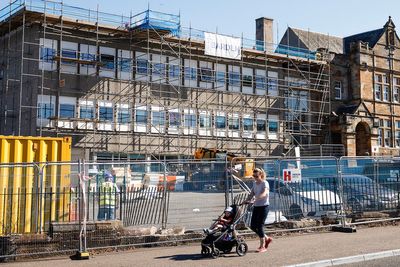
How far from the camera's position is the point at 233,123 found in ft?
128

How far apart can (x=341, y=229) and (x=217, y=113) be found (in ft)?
81.3

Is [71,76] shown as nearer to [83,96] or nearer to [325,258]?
[83,96]

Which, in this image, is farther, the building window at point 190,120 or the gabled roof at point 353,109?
the gabled roof at point 353,109

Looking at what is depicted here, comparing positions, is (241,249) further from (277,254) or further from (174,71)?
(174,71)

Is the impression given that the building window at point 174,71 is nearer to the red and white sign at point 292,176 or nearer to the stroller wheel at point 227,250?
the red and white sign at point 292,176

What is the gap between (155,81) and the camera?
116ft

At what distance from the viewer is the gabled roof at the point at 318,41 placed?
48.6 meters

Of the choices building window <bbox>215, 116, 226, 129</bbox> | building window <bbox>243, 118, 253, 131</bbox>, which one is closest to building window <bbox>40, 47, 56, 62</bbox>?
building window <bbox>215, 116, 226, 129</bbox>

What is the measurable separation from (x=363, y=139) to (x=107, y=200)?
119ft

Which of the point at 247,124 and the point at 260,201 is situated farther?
the point at 247,124

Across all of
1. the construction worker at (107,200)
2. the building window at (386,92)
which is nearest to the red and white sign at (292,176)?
the construction worker at (107,200)

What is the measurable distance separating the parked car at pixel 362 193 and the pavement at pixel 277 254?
6.31 ft

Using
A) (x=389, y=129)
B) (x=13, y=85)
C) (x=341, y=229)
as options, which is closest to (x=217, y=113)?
(x=13, y=85)

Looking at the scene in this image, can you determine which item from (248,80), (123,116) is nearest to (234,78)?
(248,80)
